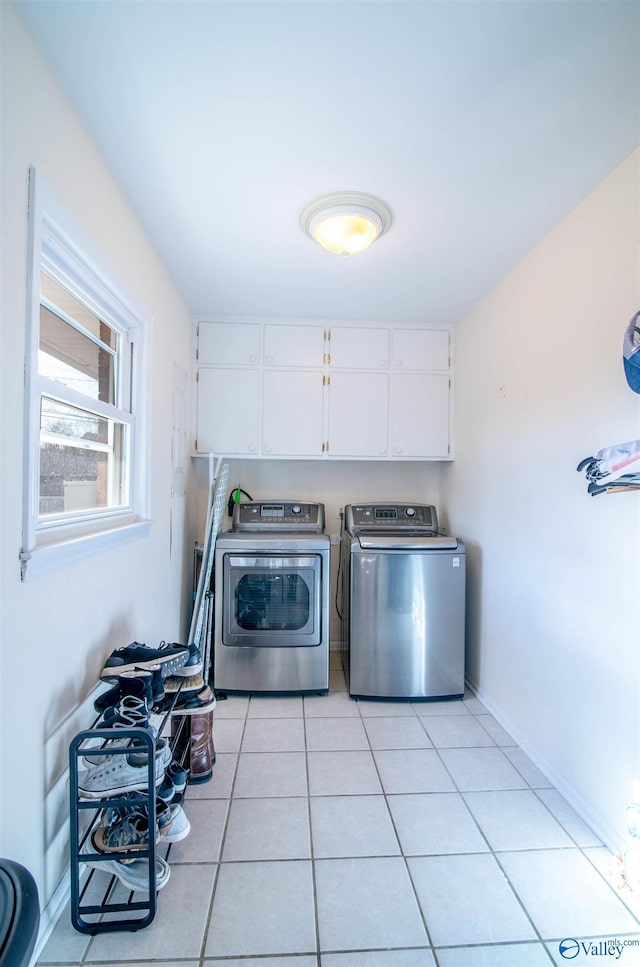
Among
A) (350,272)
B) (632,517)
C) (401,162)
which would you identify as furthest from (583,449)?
(350,272)

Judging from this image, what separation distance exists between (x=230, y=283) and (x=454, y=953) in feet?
9.19

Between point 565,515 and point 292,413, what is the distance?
173cm

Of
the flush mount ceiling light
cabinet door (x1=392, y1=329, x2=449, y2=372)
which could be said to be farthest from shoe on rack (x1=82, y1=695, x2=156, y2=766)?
cabinet door (x1=392, y1=329, x2=449, y2=372)

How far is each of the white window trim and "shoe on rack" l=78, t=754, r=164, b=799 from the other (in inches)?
22.8

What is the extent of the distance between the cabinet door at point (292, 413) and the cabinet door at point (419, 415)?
52 centimetres

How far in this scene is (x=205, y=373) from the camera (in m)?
2.80

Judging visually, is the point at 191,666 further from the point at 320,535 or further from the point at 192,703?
the point at 320,535

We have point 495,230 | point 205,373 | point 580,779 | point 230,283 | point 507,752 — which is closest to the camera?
point 580,779

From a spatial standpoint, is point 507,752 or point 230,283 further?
point 230,283

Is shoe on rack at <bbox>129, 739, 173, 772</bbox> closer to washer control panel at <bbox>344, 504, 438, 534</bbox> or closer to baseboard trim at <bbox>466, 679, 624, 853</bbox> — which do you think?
baseboard trim at <bbox>466, 679, 624, 853</bbox>

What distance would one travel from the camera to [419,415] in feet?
9.57

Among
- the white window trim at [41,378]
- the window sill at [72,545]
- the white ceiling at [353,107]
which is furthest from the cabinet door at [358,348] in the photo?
the window sill at [72,545]

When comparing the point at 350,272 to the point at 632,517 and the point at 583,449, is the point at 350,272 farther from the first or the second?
the point at 632,517

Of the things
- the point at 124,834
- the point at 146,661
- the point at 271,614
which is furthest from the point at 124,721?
the point at 271,614
